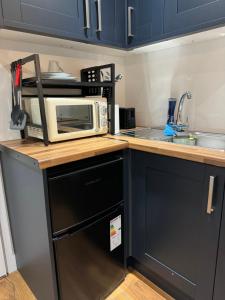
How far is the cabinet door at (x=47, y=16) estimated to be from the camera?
103cm

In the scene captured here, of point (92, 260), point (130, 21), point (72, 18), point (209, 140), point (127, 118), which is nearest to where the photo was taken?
point (92, 260)

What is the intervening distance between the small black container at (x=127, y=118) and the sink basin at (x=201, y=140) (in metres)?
0.42

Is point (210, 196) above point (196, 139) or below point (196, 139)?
below

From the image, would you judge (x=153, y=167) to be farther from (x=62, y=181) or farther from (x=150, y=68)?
(x=150, y=68)

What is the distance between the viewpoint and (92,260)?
1129 millimetres

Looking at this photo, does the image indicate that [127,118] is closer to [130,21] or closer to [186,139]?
[186,139]

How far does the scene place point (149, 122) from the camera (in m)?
1.83

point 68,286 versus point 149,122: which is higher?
point 149,122

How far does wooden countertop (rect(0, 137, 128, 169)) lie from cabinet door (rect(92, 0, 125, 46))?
0.72 meters

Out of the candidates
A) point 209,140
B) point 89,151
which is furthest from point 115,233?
point 209,140

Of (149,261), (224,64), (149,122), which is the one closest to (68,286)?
(149,261)

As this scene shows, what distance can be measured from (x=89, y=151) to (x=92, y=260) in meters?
0.59

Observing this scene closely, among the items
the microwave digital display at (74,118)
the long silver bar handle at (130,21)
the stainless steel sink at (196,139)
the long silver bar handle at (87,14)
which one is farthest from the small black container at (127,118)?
the long silver bar handle at (87,14)

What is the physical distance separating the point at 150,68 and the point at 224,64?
57 cm
